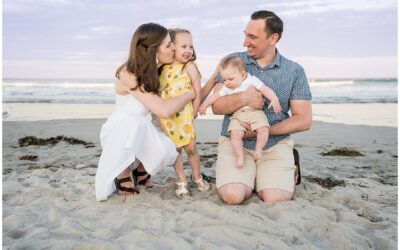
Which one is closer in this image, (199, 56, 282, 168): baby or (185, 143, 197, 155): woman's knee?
(199, 56, 282, 168): baby

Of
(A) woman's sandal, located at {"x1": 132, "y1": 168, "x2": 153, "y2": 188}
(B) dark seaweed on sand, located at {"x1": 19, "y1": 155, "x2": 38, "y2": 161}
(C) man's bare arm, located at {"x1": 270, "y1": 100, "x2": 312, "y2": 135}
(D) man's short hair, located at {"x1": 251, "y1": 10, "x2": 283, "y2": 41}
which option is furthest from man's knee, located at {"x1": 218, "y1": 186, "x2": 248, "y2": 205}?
(B) dark seaweed on sand, located at {"x1": 19, "y1": 155, "x2": 38, "y2": 161}

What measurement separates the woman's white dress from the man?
1.84ft

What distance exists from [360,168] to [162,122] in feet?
8.99

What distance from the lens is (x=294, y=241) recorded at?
3213 mm

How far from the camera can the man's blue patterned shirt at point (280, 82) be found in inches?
169

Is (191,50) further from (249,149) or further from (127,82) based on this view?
(249,149)

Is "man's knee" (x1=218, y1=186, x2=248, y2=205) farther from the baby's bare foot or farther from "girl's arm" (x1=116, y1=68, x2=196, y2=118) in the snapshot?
"girl's arm" (x1=116, y1=68, x2=196, y2=118)

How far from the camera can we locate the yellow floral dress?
4250 millimetres

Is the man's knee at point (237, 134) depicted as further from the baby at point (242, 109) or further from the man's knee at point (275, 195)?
the man's knee at point (275, 195)

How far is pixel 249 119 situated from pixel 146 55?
3.39ft

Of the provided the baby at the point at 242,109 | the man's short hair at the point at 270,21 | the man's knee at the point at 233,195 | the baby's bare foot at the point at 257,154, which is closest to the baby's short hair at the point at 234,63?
the baby at the point at 242,109

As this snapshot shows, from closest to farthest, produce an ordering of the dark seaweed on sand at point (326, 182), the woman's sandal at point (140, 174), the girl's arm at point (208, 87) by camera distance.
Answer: the girl's arm at point (208, 87) → the woman's sandal at point (140, 174) → the dark seaweed on sand at point (326, 182)

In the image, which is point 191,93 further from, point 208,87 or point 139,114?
point 139,114

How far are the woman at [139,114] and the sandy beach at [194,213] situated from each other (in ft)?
1.00
